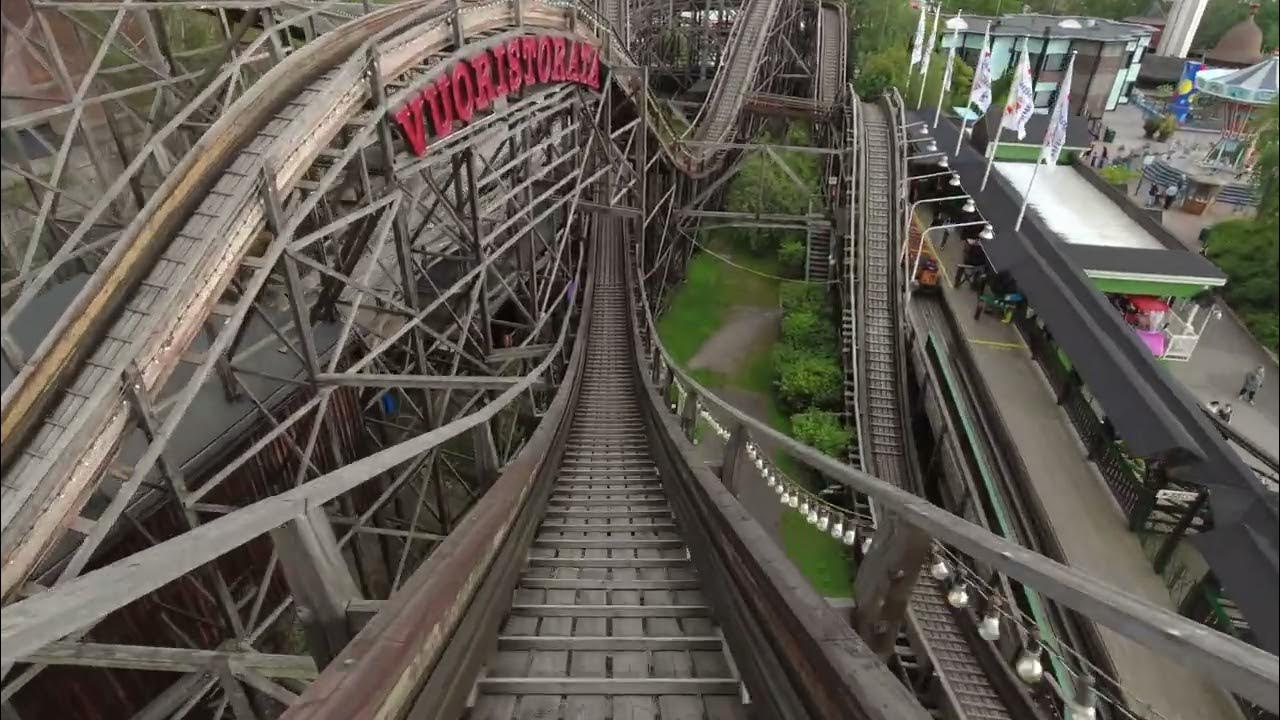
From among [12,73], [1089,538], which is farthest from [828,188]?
[12,73]

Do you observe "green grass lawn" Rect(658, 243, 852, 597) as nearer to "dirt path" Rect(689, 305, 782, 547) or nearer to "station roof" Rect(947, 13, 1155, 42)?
"dirt path" Rect(689, 305, 782, 547)

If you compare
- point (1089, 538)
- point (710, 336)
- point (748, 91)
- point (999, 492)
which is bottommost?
point (710, 336)

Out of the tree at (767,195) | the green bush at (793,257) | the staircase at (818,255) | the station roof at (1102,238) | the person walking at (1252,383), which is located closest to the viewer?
the person walking at (1252,383)

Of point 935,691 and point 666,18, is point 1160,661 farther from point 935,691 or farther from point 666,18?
point 666,18

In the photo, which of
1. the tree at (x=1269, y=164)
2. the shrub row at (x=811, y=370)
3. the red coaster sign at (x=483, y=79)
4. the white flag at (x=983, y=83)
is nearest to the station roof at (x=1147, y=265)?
the tree at (x=1269, y=164)

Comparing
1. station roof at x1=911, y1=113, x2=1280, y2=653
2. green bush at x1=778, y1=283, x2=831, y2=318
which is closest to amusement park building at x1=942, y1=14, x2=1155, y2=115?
station roof at x1=911, y1=113, x2=1280, y2=653

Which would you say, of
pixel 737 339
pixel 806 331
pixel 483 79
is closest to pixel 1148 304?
pixel 483 79

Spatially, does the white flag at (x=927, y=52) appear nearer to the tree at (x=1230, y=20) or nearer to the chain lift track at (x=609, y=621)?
the chain lift track at (x=609, y=621)
